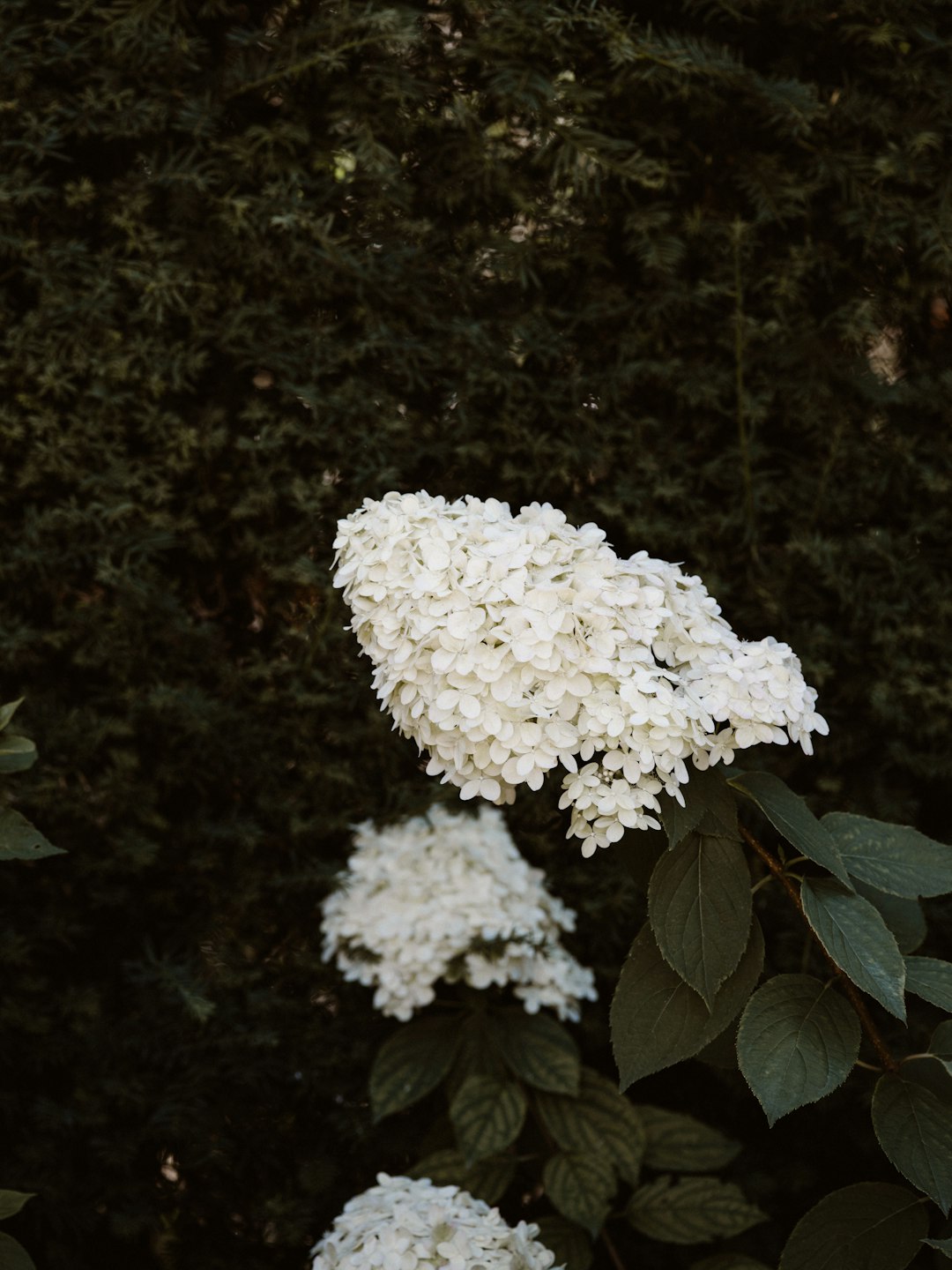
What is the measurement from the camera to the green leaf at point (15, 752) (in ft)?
4.34

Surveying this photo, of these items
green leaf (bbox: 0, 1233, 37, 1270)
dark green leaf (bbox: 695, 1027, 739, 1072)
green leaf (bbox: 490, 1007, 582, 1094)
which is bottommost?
green leaf (bbox: 490, 1007, 582, 1094)

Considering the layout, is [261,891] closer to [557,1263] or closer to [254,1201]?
[254,1201]

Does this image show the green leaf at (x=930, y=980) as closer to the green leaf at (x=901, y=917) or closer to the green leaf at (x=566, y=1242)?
the green leaf at (x=901, y=917)

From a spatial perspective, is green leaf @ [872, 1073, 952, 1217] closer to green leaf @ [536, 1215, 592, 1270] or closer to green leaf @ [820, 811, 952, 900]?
green leaf @ [820, 811, 952, 900]

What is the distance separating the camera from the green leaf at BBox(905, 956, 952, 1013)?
3.67ft

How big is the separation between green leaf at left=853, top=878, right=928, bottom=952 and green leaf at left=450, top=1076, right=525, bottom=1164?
0.61 m

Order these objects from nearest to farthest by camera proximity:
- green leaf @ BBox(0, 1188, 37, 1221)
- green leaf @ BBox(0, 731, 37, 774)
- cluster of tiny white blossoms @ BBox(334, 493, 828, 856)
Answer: cluster of tiny white blossoms @ BBox(334, 493, 828, 856) → green leaf @ BBox(0, 1188, 37, 1221) → green leaf @ BBox(0, 731, 37, 774)

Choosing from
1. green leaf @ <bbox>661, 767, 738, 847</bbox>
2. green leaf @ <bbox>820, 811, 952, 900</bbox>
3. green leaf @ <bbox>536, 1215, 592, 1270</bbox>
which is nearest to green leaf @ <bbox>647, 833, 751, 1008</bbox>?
green leaf @ <bbox>661, 767, 738, 847</bbox>

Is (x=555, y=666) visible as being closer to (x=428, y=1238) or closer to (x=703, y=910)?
(x=703, y=910)

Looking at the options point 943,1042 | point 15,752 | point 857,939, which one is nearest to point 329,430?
point 15,752

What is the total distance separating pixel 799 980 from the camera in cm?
114

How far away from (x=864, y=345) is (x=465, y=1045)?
1339mm

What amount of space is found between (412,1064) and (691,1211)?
47 cm

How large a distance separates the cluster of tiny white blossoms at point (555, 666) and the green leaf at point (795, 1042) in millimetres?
258
